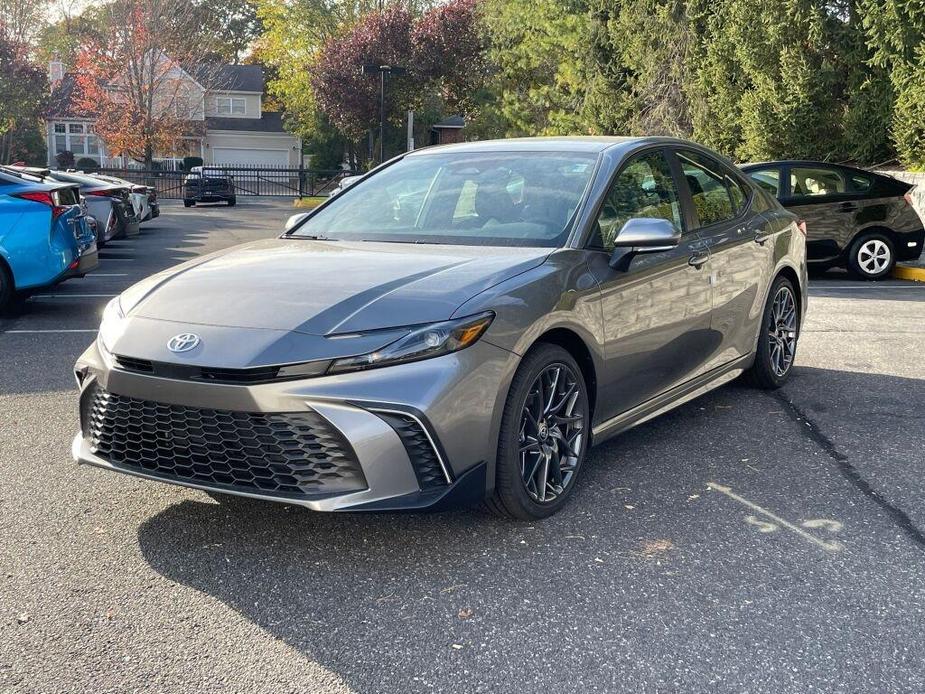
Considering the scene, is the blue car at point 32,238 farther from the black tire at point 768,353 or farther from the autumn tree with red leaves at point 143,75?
the autumn tree with red leaves at point 143,75

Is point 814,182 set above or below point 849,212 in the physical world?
above

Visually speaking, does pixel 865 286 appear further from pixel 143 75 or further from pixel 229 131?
pixel 229 131

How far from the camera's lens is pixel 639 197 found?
500 cm

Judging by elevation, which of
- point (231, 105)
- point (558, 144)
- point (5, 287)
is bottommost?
point (5, 287)

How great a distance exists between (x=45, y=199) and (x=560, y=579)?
7.23 meters

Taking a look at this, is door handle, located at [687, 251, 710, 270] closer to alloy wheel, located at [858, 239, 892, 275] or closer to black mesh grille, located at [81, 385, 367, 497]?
black mesh grille, located at [81, 385, 367, 497]

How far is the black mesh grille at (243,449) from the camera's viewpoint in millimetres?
3459

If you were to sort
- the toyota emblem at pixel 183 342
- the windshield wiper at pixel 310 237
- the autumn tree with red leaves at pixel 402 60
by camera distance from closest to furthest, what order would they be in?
the toyota emblem at pixel 183 342, the windshield wiper at pixel 310 237, the autumn tree with red leaves at pixel 402 60

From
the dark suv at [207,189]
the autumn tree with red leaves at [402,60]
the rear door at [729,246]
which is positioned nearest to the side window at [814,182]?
the rear door at [729,246]

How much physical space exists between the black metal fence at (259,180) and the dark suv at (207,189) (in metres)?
5.38

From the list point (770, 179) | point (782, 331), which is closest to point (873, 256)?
point (770, 179)

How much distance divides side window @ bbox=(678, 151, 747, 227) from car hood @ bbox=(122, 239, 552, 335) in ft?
5.04

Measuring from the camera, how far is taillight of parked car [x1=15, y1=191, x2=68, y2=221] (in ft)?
29.7

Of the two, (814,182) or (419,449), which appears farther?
(814,182)
